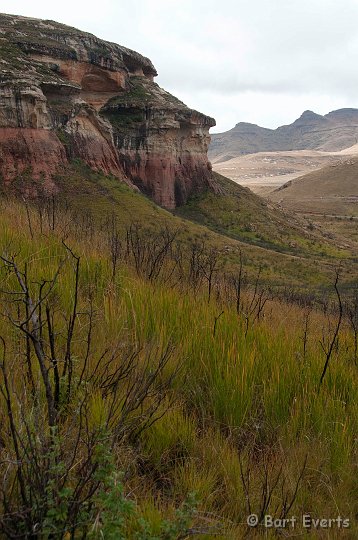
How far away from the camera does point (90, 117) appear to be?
119 ft

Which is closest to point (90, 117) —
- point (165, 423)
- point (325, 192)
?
point (165, 423)

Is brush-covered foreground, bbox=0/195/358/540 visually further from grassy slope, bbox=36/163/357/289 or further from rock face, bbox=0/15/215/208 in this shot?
rock face, bbox=0/15/215/208

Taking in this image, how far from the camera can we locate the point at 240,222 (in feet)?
152

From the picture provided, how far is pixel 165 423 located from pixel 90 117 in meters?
37.5

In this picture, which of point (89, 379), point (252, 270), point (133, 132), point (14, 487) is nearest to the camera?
point (14, 487)

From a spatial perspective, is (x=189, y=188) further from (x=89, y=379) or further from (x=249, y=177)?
(x=249, y=177)

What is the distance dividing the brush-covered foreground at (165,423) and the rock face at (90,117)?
29039mm

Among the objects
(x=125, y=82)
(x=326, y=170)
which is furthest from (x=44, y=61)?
(x=326, y=170)

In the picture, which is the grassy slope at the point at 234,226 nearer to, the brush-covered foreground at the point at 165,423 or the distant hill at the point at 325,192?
the brush-covered foreground at the point at 165,423

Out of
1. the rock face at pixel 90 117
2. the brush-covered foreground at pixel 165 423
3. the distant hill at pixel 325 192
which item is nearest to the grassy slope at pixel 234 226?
the rock face at pixel 90 117

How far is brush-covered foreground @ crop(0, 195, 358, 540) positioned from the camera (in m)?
1.39

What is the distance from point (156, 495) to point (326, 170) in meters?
115

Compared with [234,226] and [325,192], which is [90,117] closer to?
[234,226]

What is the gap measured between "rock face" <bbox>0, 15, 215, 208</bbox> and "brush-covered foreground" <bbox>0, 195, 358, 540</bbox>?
29039mm
